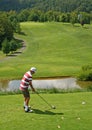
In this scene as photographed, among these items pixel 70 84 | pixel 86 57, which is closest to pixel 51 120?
pixel 70 84

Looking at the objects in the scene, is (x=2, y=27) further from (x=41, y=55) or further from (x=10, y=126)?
(x=10, y=126)

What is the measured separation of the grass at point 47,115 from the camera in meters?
19.6

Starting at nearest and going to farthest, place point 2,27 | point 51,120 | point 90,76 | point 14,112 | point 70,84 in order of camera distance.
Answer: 1. point 51,120
2. point 14,112
3. point 70,84
4. point 90,76
5. point 2,27

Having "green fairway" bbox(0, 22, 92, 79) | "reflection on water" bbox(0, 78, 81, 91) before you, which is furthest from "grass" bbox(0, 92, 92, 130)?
"green fairway" bbox(0, 22, 92, 79)

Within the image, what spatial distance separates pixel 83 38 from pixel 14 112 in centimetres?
11541

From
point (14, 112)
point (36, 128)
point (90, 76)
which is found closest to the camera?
point (36, 128)

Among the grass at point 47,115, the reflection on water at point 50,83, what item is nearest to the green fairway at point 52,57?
the reflection on water at point 50,83

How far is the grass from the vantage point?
19562mm

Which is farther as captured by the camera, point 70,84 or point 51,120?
point 70,84

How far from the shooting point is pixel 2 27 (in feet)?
416

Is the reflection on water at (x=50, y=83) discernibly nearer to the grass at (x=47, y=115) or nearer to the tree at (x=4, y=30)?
the grass at (x=47, y=115)

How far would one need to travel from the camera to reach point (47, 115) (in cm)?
2167

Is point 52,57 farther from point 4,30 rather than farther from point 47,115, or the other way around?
point 47,115

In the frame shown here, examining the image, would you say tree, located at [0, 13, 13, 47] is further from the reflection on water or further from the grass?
the grass
